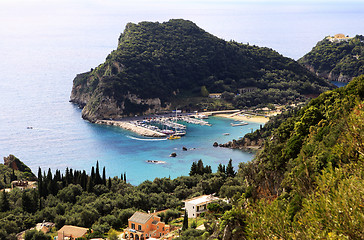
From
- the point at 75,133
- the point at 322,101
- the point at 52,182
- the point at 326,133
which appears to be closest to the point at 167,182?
the point at 52,182

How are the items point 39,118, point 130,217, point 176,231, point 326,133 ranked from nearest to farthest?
point 326,133 < point 176,231 < point 130,217 < point 39,118

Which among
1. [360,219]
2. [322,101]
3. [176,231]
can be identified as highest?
[322,101]

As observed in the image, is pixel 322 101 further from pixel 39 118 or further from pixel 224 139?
pixel 39 118

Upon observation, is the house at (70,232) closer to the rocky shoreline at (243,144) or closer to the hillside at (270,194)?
the hillside at (270,194)

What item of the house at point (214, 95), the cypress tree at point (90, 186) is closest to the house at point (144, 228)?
the cypress tree at point (90, 186)

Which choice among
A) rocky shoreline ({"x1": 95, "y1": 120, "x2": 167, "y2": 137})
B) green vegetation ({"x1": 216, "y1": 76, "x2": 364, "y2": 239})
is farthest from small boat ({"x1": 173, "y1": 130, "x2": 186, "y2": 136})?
green vegetation ({"x1": 216, "y1": 76, "x2": 364, "y2": 239})
